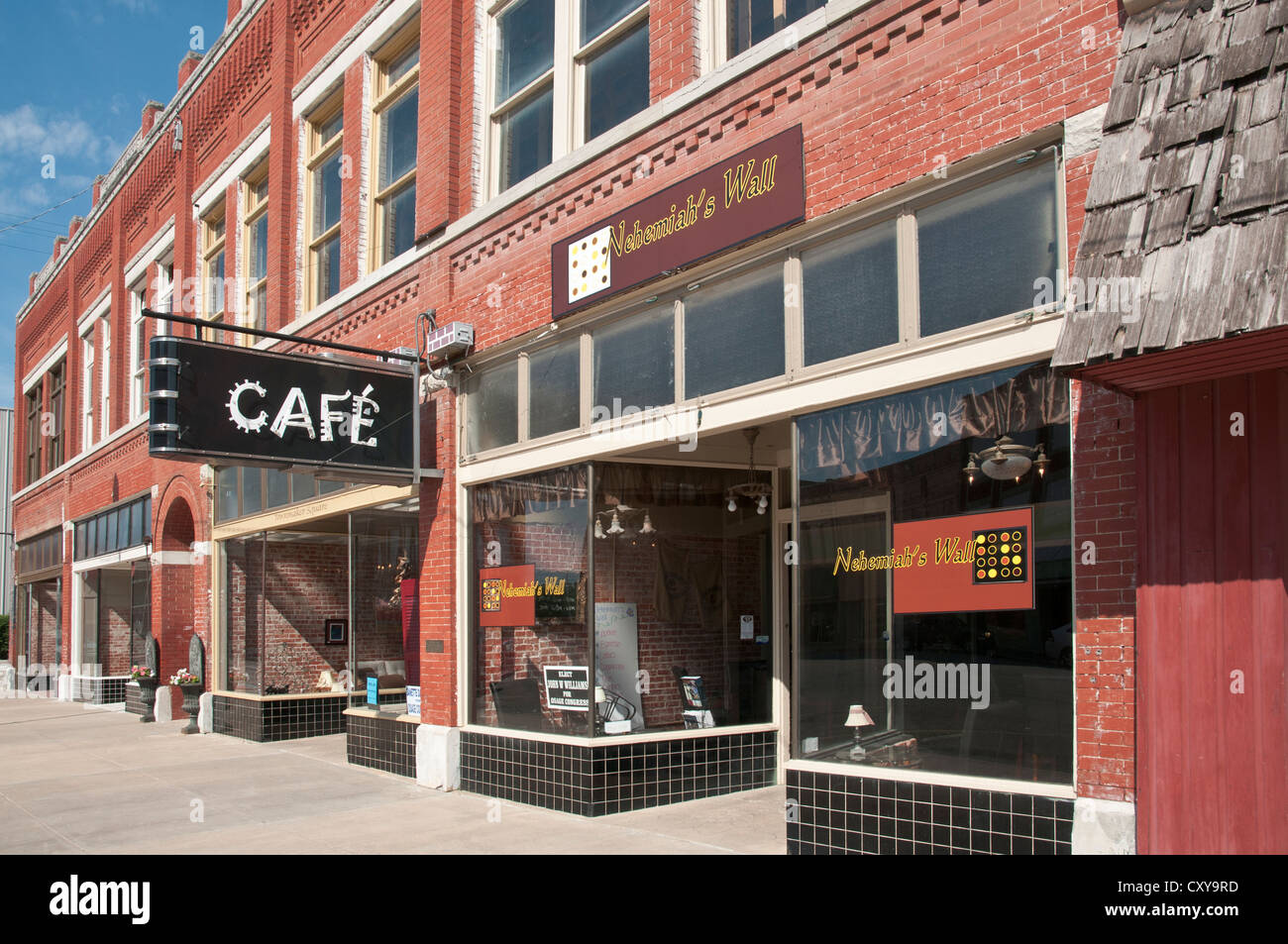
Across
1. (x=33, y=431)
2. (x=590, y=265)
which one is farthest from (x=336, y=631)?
(x=33, y=431)

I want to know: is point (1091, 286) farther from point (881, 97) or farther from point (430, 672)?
point (430, 672)

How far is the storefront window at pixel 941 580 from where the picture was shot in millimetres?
5781

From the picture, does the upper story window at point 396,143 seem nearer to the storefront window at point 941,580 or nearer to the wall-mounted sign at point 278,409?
the wall-mounted sign at point 278,409

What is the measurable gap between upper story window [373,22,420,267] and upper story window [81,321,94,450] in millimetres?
15088

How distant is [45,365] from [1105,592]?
100ft

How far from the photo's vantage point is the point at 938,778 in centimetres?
626

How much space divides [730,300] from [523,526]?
3.26m

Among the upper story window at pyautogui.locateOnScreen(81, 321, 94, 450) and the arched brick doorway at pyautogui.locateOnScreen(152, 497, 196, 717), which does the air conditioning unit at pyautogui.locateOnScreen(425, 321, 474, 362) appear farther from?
the upper story window at pyautogui.locateOnScreen(81, 321, 94, 450)

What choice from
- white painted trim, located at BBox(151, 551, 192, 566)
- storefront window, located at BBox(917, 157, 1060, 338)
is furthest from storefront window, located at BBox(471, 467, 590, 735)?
white painted trim, located at BBox(151, 551, 192, 566)

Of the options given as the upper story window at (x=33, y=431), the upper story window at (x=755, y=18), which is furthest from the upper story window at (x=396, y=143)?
the upper story window at (x=33, y=431)

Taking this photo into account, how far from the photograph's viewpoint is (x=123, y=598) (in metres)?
25.0

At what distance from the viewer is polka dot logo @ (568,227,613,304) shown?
911cm

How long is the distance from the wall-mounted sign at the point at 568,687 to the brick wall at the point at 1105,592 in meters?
4.80
